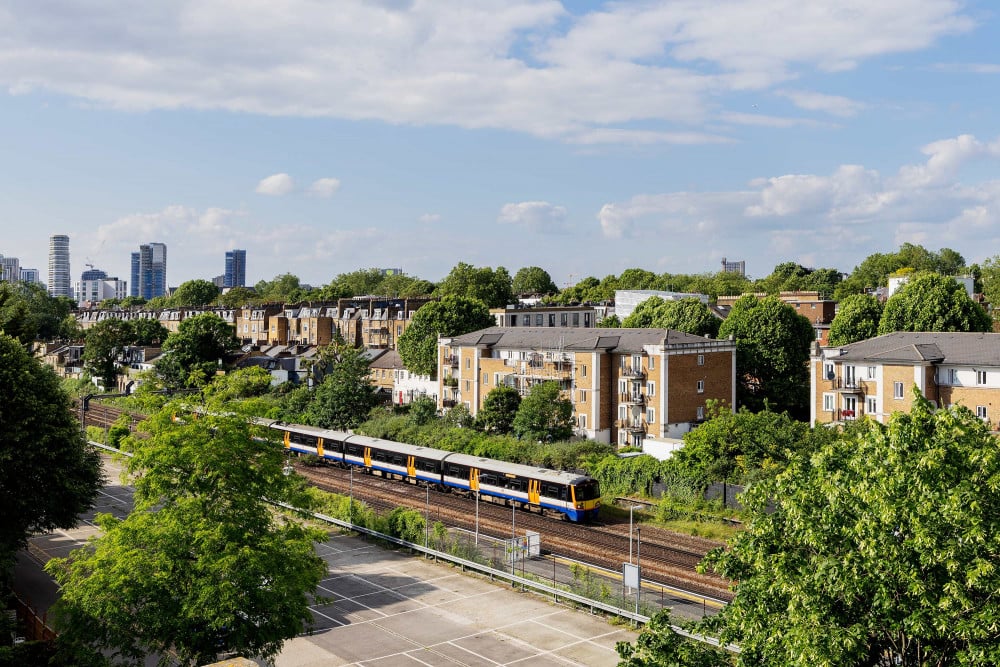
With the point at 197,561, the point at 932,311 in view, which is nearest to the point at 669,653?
the point at 197,561

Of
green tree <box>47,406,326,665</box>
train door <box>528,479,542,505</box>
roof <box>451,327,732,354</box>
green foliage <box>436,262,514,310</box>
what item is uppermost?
green foliage <box>436,262,514,310</box>

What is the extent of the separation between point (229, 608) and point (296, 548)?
9.84 ft

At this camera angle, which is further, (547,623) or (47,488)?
(47,488)

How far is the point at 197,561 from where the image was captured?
86.3 ft

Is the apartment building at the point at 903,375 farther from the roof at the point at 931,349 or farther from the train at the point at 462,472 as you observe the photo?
the train at the point at 462,472

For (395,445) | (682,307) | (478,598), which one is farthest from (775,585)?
(682,307)

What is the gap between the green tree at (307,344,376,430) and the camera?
8350cm

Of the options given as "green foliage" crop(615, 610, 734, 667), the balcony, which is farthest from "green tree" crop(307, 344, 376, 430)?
"green foliage" crop(615, 610, 734, 667)

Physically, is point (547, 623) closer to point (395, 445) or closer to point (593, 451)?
point (593, 451)

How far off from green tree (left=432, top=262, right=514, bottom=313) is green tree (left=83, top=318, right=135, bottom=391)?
52.1 meters

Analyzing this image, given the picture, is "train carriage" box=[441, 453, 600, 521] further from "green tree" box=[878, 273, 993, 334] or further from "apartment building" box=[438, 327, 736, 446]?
"green tree" box=[878, 273, 993, 334]

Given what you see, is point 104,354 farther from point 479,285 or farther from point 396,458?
point 396,458

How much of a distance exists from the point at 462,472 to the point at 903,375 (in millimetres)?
29797

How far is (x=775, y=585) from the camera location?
1631 centimetres
